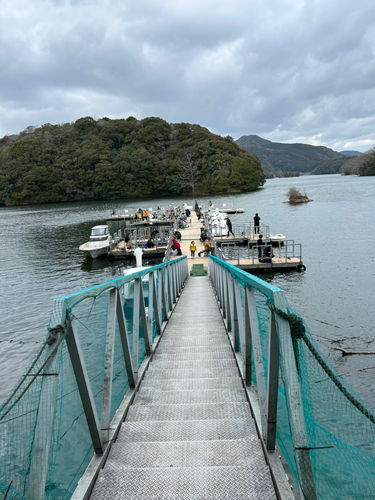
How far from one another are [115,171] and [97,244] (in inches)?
2703

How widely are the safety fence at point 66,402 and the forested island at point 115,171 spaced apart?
87.4 meters

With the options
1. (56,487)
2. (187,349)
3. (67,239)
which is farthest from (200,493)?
(67,239)

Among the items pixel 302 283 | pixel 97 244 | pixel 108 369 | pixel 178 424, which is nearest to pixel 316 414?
pixel 178 424

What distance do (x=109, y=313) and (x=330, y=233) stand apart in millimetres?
28888

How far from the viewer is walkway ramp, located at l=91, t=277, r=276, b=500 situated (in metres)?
1.95

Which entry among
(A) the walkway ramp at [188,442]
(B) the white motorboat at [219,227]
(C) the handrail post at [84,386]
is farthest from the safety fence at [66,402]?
(B) the white motorboat at [219,227]

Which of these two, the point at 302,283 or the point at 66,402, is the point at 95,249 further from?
the point at 66,402

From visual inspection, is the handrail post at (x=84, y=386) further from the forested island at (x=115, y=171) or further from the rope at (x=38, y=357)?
the forested island at (x=115, y=171)

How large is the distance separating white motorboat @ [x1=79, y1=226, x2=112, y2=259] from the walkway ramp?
→ 2131cm

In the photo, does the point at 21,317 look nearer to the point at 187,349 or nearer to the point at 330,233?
the point at 187,349

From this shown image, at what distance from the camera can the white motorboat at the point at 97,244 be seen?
2462cm

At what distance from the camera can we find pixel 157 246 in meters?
25.4

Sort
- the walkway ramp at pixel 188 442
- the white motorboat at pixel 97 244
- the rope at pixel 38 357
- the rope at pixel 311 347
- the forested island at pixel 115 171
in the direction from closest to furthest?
the rope at pixel 38 357 < the rope at pixel 311 347 < the walkway ramp at pixel 188 442 < the white motorboat at pixel 97 244 < the forested island at pixel 115 171

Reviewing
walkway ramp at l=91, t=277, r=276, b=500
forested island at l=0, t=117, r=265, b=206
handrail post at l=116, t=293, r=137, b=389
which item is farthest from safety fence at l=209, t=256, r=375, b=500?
forested island at l=0, t=117, r=265, b=206
